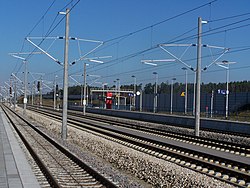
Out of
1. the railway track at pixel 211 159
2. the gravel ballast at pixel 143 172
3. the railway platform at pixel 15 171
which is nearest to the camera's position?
the railway platform at pixel 15 171

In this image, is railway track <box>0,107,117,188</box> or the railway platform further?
railway track <box>0,107,117,188</box>

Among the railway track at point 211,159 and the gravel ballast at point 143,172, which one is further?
the railway track at point 211,159

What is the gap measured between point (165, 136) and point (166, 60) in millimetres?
10767

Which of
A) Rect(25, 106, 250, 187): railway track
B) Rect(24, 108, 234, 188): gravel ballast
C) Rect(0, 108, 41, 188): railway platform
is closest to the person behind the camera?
Rect(0, 108, 41, 188): railway platform

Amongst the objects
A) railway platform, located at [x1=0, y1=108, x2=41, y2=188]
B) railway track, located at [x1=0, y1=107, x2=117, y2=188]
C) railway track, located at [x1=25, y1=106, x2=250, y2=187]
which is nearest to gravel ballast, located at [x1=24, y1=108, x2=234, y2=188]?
railway track, located at [x1=0, y1=107, x2=117, y2=188]

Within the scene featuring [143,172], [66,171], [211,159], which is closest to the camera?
[143,172]

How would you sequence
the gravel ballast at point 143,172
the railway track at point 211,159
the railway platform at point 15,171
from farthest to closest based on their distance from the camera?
1. the railway track at point 211,159
2. the gravel ballast at point 143,172
3. the railway platform at point 15,171

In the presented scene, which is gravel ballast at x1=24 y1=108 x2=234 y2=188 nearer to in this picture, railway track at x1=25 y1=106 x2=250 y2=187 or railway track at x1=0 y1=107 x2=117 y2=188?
railway track at x1=0 y1=107 x2=117 y2=188

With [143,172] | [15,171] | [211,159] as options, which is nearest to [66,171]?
[15,171]

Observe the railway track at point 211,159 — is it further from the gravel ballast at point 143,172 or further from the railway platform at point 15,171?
the railway platform at point 15,171

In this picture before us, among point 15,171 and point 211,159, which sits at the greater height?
point 15,171

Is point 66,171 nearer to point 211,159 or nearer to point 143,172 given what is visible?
point 143,172

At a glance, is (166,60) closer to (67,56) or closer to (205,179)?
(67,56)

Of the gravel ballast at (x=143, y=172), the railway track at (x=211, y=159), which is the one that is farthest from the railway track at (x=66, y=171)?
the railway track at (x=211, y=159)
